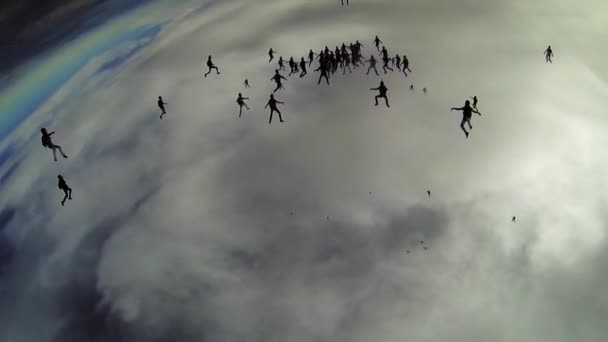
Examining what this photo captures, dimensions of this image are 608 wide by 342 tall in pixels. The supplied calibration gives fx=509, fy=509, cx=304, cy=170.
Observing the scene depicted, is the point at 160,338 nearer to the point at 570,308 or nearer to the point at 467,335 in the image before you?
the point at 467,335

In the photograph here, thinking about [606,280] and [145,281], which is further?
[145,281]

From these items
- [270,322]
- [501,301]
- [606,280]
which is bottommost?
[270,322]

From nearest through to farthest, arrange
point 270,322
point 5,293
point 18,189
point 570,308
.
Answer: point 570,308
point 270,322
point 5,293
point 18,189

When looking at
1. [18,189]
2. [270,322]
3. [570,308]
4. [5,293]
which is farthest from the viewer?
[18,189]

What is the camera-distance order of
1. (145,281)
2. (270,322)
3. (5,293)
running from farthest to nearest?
(5,293)
(145,281)
(270,322)

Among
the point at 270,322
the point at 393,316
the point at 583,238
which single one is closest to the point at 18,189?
the point at 270,322

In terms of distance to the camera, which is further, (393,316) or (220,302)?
(220,302)

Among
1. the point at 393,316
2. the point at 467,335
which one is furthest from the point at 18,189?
the point at 467,335

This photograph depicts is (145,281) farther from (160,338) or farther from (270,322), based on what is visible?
(270,322)

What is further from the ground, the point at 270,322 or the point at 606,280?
the point at 606,280
